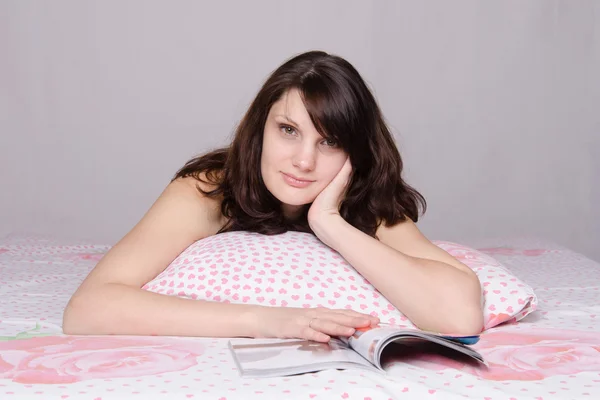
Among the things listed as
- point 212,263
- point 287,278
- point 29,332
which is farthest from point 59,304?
point 287,278

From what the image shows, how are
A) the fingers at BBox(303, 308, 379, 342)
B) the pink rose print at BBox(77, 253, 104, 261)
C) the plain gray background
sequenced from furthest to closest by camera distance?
1. the plain gray background
2. the pink rose print at BBox(77, 253, 104, 261)
3. the fingers at BBox(303, 308, 379, 342)

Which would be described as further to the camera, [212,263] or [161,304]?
[212,263]

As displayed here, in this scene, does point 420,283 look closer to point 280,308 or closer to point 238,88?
point 280,308

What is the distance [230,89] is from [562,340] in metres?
3.24

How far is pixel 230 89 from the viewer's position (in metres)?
4.81

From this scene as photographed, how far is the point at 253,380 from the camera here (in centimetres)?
149

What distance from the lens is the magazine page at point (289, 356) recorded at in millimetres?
1524

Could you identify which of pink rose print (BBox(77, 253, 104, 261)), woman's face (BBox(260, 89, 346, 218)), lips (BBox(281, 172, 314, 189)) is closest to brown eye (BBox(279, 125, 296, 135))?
woman's face (BBox(260, 89, 346, 218))

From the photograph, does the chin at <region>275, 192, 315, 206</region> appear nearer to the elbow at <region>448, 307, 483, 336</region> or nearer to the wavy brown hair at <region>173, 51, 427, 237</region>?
the wavy brown hair at <region>173, 51, 427, 237</region>

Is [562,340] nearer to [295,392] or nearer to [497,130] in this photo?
[295,392]

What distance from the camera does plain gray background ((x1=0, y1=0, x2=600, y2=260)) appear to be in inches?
187

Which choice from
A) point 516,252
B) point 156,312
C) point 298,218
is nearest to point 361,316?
point 156,312

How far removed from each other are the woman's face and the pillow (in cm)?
15

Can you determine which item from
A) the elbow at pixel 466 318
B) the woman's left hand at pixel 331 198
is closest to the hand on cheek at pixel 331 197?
the woman's left hand at pixel 331 198
